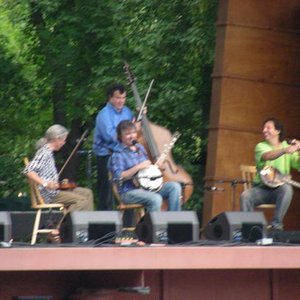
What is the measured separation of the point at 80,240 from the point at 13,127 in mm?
9075

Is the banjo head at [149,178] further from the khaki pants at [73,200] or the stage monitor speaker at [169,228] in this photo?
the stage monitor speaker at [169,228]

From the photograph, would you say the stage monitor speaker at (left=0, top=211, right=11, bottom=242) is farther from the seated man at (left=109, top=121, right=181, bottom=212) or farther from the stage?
the seated man at (left=109, top=121, right=181, bottom=212)

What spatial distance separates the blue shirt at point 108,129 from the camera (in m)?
12.2

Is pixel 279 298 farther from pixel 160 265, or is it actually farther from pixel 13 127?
pixel 13 127

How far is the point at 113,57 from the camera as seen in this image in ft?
53.8

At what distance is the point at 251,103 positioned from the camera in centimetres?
1379

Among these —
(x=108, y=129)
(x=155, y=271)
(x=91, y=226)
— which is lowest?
(x=155, y=271)

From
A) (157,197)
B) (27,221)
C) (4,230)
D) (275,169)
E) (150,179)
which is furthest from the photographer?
(27,221)

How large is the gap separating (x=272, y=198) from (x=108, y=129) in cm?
152

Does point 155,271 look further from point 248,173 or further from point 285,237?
point 248,173

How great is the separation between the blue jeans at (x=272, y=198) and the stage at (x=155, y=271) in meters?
1.67

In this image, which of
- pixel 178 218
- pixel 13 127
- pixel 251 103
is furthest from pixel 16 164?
pixel 178 218

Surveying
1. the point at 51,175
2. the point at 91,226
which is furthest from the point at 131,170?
the point at 91,226

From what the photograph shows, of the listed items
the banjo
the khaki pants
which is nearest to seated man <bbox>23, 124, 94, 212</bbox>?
the khaki pants
